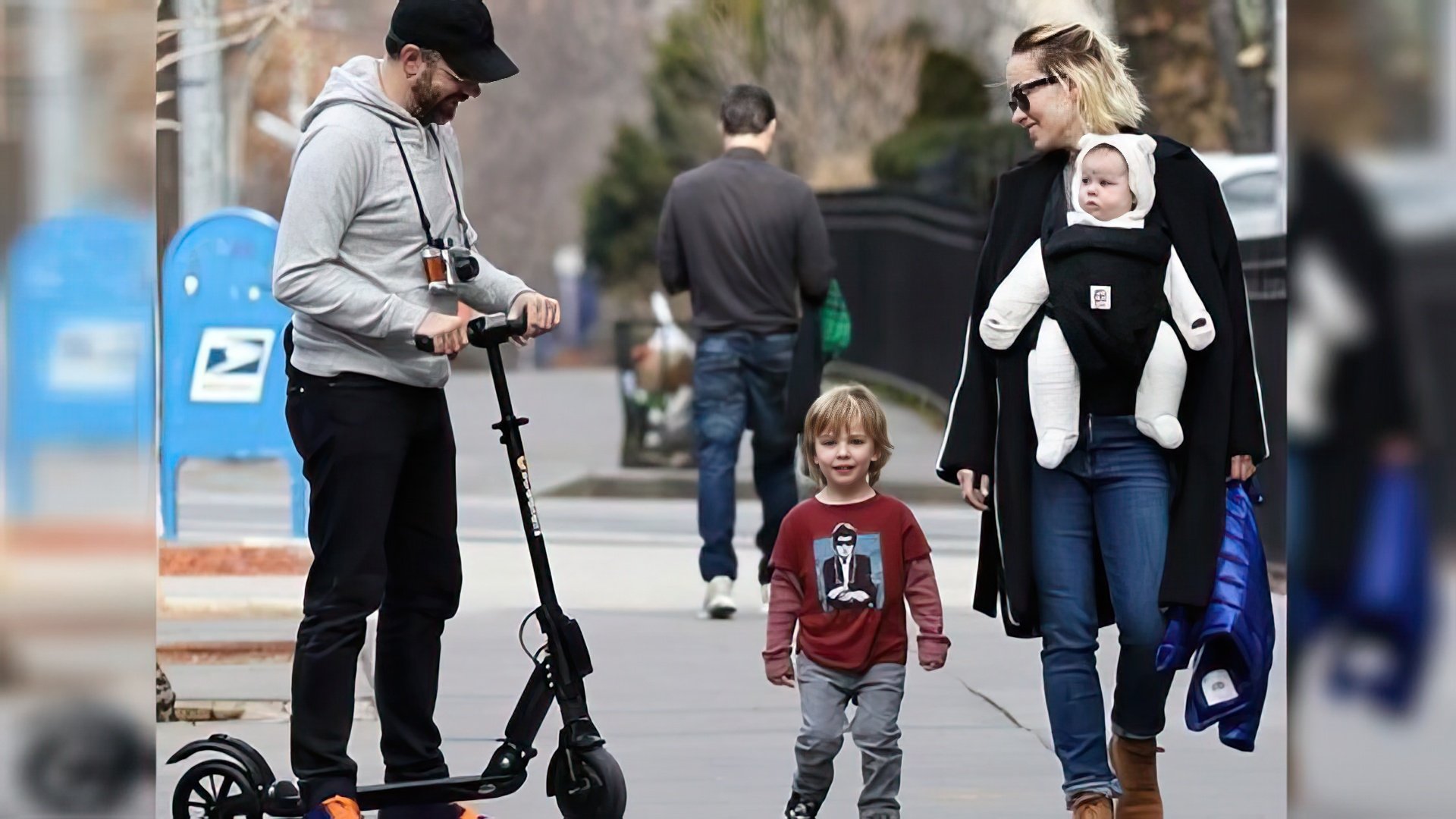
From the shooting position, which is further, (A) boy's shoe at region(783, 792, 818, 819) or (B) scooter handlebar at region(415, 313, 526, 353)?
(A) boy's shoe at region(783, 792, 818, 819)

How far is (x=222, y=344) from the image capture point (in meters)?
8.21

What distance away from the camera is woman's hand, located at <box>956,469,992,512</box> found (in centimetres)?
512

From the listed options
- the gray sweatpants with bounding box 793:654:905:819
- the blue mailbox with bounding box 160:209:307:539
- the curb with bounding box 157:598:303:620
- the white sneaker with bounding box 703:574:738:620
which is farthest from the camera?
the white sneaker with bounding box 703:574:738:620

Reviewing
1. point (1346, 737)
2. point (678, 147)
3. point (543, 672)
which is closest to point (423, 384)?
point (543, 672)

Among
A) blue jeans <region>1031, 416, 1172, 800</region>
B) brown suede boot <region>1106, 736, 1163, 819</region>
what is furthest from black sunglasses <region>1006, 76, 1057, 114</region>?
brown suede boot <region>1106, 736, 1163, 819</region>

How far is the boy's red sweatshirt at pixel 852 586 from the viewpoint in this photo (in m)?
5.24

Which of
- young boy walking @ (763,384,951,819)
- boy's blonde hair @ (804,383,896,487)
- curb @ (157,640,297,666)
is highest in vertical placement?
boy's blonde hair @ (804,383,896,487)

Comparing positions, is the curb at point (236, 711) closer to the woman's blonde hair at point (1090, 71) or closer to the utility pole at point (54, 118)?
the woman's blonde hair at point (1090, 71)

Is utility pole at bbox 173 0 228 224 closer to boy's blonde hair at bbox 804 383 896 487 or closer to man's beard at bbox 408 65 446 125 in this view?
man's beard at bbox 408 65 446 125

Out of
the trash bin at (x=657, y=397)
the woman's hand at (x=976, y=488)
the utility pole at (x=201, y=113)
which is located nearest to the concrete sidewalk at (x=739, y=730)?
the woman's hand at (x=976, y=488)

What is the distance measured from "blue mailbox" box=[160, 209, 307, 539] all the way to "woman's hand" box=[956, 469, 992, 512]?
3577mm

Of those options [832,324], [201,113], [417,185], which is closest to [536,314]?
[417,185]

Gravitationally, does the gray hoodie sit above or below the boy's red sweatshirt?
above

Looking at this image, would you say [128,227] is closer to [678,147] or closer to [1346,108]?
[1346,108]
